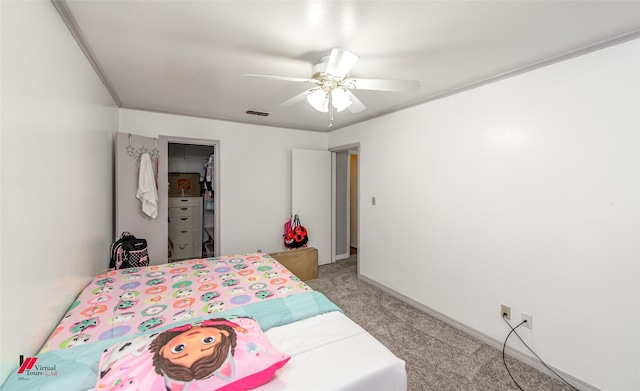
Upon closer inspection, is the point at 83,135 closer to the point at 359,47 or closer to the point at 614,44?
the point at 359,47

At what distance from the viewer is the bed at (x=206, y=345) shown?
100cm

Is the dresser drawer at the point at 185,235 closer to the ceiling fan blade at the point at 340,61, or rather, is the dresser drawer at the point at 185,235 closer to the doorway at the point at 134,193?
the doorway at the point at 134,193

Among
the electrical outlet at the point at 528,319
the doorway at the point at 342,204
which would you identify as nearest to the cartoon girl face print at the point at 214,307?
the electrical outlet at the point at 528,319

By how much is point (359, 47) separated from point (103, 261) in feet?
10.00

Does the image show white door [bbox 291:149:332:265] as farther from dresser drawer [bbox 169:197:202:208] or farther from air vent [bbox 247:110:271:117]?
dresser drawer [bbox 169:197:202:208]

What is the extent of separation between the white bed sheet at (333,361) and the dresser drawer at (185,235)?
3.97m

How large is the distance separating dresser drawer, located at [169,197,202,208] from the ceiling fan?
3.53m

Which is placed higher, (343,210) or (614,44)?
(614,44)

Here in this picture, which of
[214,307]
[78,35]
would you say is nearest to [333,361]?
[214,307]

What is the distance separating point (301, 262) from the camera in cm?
378

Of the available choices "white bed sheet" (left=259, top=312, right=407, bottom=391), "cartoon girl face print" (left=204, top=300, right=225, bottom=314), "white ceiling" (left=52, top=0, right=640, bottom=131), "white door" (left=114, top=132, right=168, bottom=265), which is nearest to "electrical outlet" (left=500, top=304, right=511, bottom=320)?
"white bed sheet" (left=259, top=312, right=407, bottom=391)

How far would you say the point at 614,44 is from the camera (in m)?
1.70

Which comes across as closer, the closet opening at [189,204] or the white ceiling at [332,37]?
the white ceiling at [332,37]

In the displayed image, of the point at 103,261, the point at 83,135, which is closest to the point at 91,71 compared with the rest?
the point at 83,135
